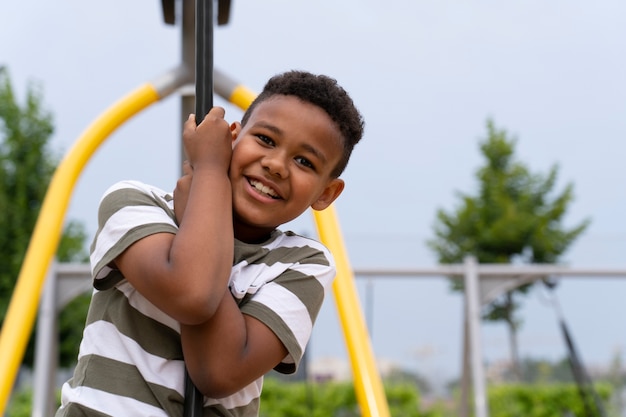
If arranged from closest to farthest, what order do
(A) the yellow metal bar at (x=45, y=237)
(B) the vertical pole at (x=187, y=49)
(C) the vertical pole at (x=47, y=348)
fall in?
(A) the yellow metal bar at (x=45, y=237) → (B) the vertical pole at (x=187, y=49) → (C) the vertical pole at (x=47, y=348)

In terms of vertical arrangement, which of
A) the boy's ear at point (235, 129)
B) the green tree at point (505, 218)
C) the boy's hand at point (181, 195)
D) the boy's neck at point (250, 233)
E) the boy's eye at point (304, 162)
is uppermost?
the green tree at point (505, 218)

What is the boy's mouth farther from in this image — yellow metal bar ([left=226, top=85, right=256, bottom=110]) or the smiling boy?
yellow metal bar ([left=226, top=85, right=256, bottom=110])

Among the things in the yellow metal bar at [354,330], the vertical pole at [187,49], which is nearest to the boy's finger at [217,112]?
the yellow metal bar at [354,330]

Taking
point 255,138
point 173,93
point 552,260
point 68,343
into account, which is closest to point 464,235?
point 552,260

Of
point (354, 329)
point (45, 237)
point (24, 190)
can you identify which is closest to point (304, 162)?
point (354, 329)

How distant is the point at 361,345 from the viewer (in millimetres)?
2070

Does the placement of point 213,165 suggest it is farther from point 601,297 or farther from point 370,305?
point 601,297

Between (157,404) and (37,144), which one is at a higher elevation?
(37,144)

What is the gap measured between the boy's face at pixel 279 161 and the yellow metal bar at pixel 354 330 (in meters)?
1.03

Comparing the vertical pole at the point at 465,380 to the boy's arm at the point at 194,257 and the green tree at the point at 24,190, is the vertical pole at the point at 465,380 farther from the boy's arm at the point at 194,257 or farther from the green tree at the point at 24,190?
the green tree at the point at 24,190

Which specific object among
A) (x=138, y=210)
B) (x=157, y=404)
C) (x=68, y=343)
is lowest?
(x=157, y=404)

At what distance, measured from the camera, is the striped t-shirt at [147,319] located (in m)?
0.83

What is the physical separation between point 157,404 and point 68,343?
439 inches

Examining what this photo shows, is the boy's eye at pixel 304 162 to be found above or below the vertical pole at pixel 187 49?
below
